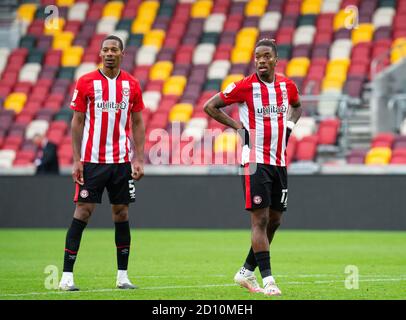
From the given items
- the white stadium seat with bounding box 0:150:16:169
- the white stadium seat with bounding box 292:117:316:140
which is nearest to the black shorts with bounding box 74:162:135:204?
the white stadium seat with bounding box 292:117:316:140

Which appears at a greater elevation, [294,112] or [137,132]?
[294,112]

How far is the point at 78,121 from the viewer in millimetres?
9289

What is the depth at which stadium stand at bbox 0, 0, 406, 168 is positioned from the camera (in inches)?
907

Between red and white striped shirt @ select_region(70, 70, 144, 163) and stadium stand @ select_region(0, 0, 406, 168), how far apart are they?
11.4 m

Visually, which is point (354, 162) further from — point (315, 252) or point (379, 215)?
point (315, 252)

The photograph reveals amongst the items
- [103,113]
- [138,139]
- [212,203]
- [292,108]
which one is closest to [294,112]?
[292,108]

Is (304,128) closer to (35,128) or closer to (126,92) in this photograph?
(35,128)

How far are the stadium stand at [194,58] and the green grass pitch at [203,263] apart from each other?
12.1 feet

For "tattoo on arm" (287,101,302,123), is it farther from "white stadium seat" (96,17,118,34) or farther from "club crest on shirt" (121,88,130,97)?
"white stadium seat" (96,17,118,34)

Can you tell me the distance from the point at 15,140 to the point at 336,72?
750 centimetres

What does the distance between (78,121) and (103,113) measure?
0.22 m

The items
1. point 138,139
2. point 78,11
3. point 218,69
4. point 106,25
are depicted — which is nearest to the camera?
point 138,139

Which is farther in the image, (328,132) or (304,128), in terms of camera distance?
(304,128)

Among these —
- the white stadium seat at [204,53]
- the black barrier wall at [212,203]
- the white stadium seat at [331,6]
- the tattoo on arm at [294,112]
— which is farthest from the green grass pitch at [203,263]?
the white stadium seat at [331,6]
